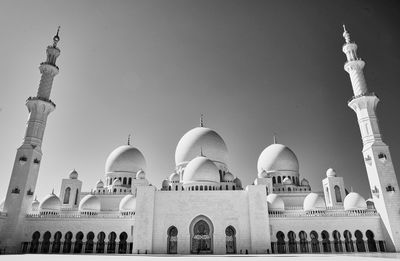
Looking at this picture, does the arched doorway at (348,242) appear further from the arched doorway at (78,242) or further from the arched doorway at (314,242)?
the arched doorway at (78,242)

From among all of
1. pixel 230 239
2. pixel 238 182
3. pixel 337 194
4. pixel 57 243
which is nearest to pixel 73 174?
pixel 57 243

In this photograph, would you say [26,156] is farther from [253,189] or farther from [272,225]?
[272,225]

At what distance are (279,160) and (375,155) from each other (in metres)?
11.0

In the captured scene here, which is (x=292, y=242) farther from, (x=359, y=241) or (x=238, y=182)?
(x=238, y=182)

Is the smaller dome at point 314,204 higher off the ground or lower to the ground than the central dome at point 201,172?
lower

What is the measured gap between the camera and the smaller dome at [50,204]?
2542 centimetres

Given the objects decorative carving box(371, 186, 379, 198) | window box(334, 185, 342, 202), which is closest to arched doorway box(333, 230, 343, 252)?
decorative carving box(371, 186, 379, 198)

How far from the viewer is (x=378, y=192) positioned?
22844 millimetres

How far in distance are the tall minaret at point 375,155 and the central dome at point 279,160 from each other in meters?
9.37

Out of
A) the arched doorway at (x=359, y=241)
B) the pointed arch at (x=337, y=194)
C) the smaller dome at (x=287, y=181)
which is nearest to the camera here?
the arched doorway at (x=359, y=241)

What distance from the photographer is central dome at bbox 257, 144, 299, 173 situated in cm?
3259

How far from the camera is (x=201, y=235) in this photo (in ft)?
73.4

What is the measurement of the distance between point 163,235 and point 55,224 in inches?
Answer: 391

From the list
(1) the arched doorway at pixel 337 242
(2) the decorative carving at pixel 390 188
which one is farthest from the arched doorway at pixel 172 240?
(2) the decorative carving at pixel 390 188
